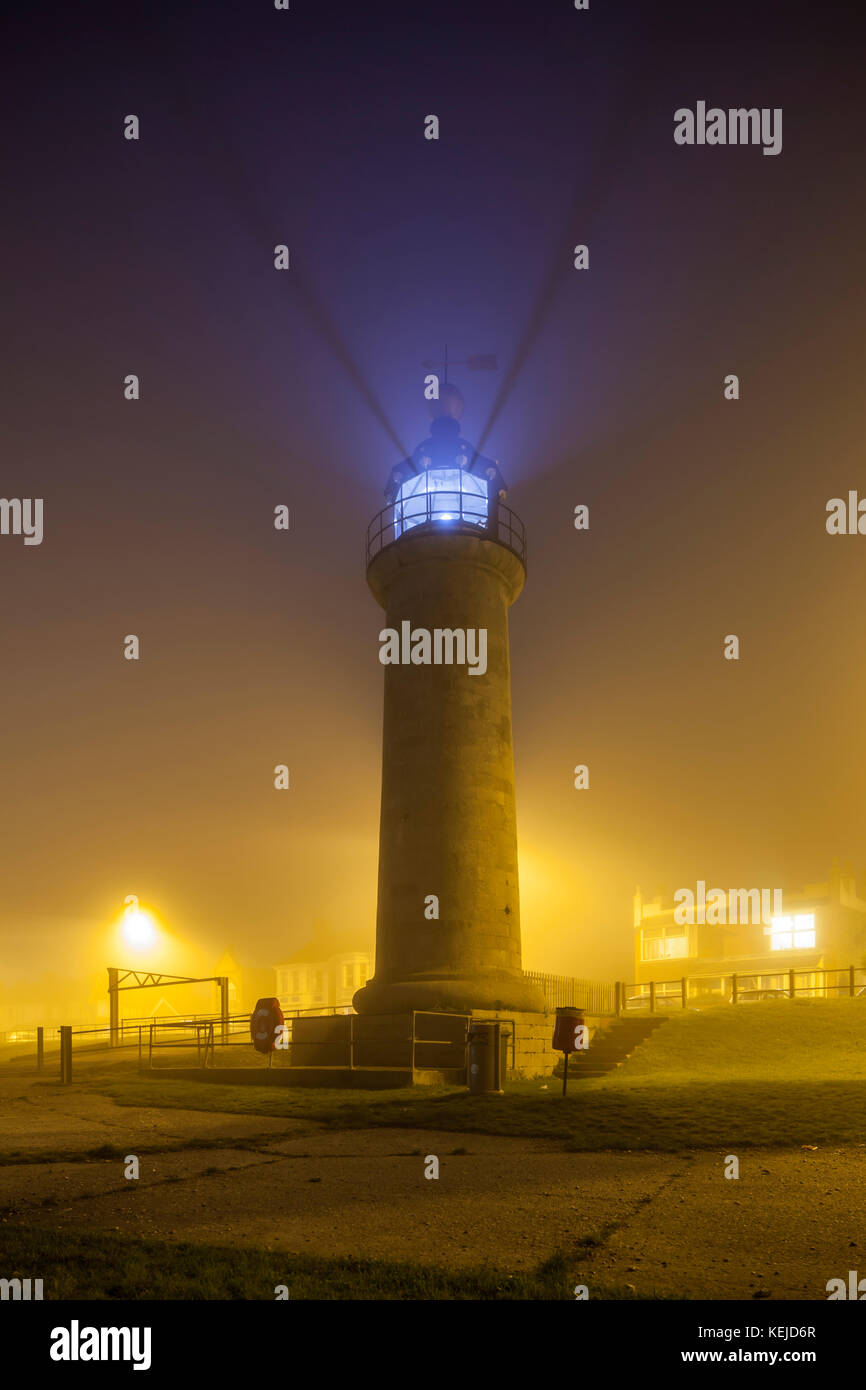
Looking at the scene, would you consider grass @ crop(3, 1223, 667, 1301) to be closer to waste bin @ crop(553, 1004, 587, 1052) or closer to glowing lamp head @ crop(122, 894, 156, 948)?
waste bin @ crop(553, 1004, 587, 1052)

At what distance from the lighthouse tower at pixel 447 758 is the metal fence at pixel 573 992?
2662mm

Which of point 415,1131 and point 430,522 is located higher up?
point 430,522

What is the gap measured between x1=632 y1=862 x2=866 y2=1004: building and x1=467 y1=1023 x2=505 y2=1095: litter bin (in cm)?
4378

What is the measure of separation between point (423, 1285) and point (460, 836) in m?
18.3

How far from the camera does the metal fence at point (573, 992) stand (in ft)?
87.1

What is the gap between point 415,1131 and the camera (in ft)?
42.1

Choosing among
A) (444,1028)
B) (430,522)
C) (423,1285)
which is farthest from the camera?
(430,522)

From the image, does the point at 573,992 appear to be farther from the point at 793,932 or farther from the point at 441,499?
the point at 793,932

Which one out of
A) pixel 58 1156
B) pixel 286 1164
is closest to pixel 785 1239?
pixel 286 1164

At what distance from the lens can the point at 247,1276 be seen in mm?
5695

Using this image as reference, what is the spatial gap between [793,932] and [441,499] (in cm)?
4549

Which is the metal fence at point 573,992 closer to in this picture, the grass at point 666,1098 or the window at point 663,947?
the grass at point 666,1098

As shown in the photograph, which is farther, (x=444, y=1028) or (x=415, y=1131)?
(x=444, y=1028)
